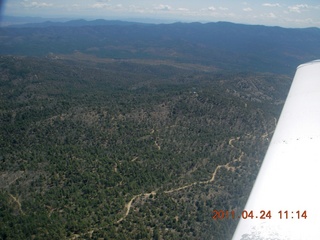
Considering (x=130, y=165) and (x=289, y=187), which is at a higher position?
(x=289, y=187)

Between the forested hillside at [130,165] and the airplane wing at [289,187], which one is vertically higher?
the airplane wing at [289,187]

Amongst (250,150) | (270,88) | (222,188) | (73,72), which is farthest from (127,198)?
(73,72)

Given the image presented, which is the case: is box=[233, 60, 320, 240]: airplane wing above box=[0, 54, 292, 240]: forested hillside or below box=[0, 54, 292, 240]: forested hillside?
above

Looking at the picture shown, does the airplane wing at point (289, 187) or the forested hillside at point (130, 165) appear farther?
the forested hillside at point (130, 165)

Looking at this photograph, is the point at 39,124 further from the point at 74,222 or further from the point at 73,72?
the point at 73,72

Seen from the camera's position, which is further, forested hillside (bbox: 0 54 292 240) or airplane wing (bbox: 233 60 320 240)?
forested hillside (bbox: 0 54 292 240)
